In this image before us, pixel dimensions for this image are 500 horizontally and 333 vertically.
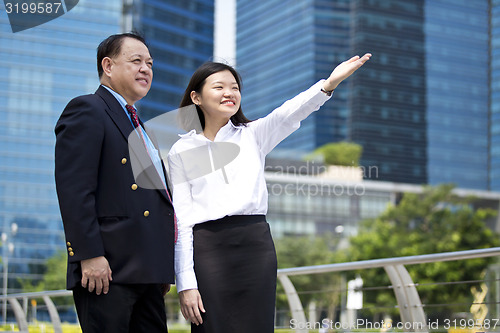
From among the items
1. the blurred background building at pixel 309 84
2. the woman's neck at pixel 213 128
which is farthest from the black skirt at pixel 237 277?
the blurred background building at pixel 309 84

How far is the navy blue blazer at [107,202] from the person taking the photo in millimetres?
2031

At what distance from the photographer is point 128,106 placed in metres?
2.32

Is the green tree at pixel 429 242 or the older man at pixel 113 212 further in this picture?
the green tree at pixel 429 242

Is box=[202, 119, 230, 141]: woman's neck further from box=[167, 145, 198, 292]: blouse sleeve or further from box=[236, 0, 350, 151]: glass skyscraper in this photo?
box=[236, 0, 350, 151]: glass skyscraper

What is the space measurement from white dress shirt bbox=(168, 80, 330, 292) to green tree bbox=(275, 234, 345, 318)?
36.2m

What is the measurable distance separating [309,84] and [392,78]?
1119 centimetres

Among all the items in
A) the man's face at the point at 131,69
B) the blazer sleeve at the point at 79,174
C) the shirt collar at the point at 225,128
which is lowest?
the blazer sleeve at the point at 79,174

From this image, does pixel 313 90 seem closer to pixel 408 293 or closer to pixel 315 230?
pixel 408 293

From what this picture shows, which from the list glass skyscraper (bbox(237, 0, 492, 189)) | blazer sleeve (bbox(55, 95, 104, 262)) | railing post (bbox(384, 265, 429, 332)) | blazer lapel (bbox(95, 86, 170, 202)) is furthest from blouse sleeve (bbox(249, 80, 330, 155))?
glass skyscraper (bbox(237, 0, 492, 189))

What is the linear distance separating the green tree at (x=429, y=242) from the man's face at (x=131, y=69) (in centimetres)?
2973

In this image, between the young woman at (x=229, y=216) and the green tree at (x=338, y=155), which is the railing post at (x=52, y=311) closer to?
the young woman at (x=229, y=216)

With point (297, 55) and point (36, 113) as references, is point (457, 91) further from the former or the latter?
point (36, 113)

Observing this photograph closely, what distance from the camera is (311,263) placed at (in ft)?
134

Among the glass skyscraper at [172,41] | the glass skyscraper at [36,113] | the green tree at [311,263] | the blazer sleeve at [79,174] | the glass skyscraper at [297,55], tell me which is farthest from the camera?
the glass skyscraper at [297,55]
